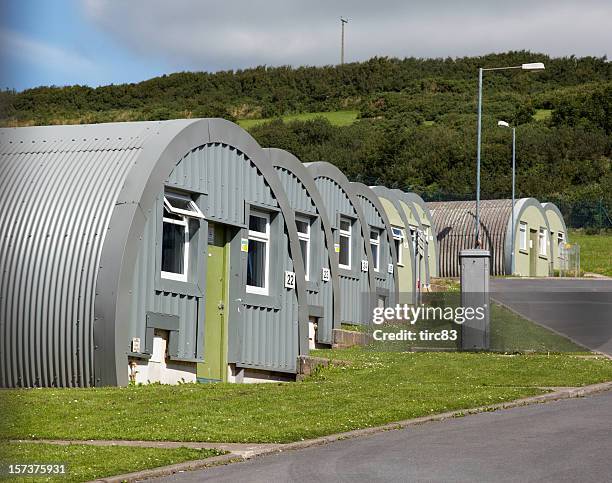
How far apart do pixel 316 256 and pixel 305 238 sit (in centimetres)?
59

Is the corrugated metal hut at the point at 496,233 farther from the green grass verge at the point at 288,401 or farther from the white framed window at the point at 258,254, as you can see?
the green grass verge at the point at 288,401

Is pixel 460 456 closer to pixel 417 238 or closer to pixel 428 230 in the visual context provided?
pixel 417 238

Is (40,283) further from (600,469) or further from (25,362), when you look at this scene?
(600,469)

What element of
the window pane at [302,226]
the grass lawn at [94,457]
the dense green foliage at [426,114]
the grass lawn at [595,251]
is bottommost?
the grass lawn at [94,457]

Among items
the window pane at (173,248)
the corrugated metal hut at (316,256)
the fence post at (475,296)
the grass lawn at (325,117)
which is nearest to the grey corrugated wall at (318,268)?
the corrugated metal hut at (316,256)

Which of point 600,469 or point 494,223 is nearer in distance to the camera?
point 600,469

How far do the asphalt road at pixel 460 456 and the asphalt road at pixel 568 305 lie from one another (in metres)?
11.7

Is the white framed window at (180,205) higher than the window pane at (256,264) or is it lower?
higher

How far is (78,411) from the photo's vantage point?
13492mm

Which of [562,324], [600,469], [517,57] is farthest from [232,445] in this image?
[517,57]

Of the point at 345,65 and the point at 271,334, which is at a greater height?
the point at 345,65

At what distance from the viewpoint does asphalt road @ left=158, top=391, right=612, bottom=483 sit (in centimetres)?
986

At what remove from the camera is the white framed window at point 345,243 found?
2980cm

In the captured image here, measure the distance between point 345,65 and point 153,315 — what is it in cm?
11690
